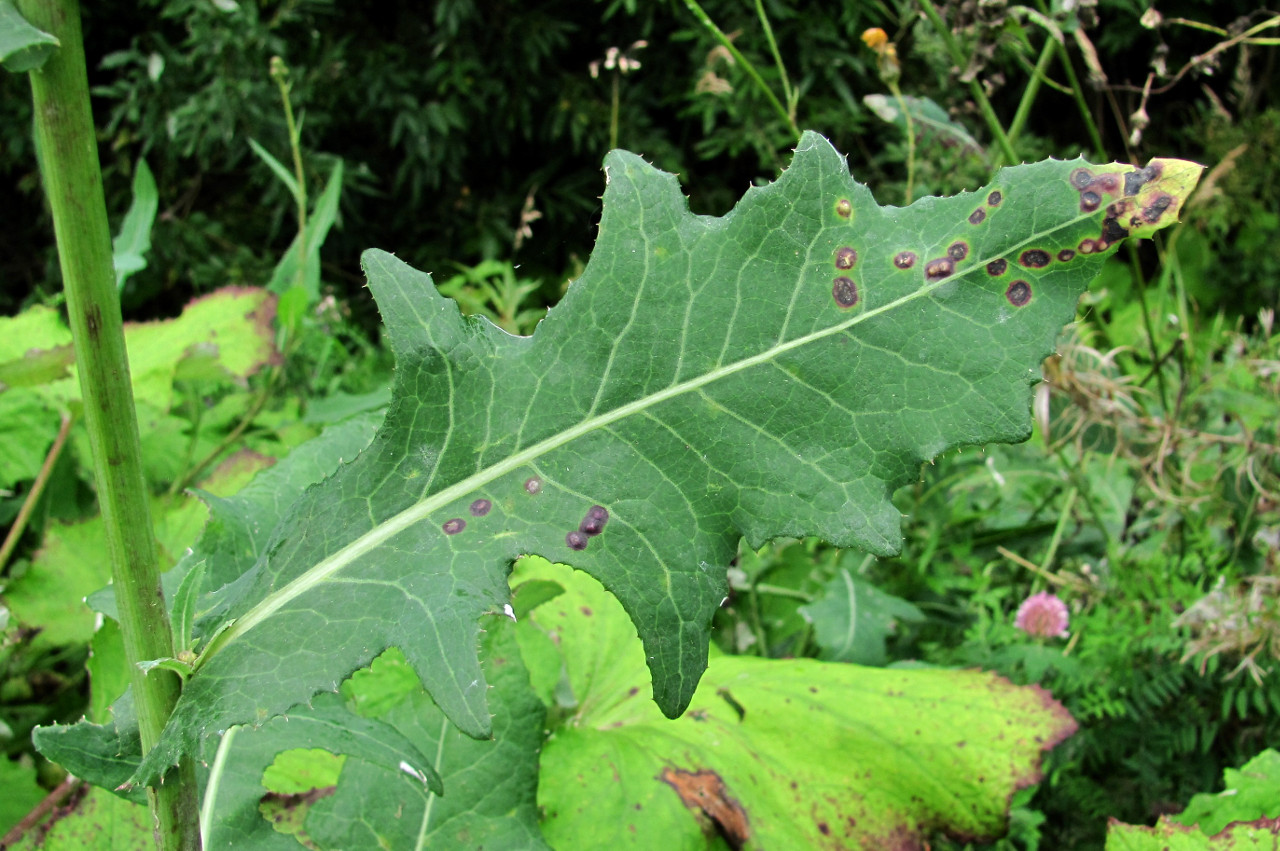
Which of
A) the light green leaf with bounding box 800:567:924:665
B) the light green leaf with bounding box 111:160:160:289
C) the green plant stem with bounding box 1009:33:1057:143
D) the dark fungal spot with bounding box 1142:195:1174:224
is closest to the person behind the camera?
the dark fungal spot with bounding box 1142:195:1174:224

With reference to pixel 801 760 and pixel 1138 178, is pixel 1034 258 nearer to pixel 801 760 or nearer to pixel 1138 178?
pixel 1138 178

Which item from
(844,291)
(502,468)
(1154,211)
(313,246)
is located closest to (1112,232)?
(1154,211)

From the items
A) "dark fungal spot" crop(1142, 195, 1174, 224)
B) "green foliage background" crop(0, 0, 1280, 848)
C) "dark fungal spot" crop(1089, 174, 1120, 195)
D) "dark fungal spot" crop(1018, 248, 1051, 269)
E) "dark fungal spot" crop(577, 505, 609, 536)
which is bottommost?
"green foliage background" crop(0, 0, 1280, 848)

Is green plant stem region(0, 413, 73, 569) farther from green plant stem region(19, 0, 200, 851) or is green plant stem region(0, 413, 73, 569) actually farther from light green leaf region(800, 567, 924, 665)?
light green leaf region(800, 567, 924, 665)

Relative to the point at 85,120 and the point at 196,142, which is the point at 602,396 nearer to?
the point at 85,120

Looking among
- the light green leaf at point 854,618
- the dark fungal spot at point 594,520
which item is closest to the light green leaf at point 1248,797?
the light green leaf at point 854,618

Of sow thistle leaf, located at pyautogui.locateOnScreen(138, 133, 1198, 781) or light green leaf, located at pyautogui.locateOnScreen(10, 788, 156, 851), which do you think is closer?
sow thistle leaf, located at pyautogui.locateOnScreen(138, 133, 1198, 781)

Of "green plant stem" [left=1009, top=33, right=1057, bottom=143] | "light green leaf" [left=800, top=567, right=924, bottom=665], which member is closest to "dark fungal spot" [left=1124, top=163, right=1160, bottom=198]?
"light green leaf" [left=800, top=567, right=924, bottom=665]

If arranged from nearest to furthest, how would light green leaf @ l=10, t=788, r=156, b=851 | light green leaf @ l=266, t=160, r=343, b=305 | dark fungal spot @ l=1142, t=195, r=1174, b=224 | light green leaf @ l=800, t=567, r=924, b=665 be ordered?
1. dark fungal spot @ l=1142, t=195, r=1174, b=224
2. light green leaf @ l=10, t=788, r=156, b=851
3. light green leaf @ l=800, t=567, r=924, b=665
4. light green leaf @ l=266, t=160, r=343, b=305

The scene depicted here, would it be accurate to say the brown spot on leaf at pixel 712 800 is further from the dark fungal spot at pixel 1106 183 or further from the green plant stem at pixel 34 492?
the green plant stem at pixel 34 492
